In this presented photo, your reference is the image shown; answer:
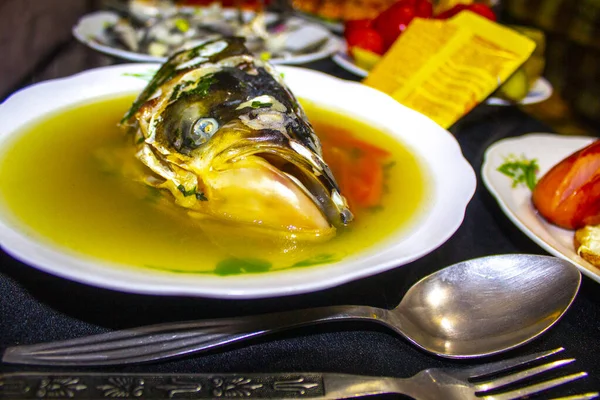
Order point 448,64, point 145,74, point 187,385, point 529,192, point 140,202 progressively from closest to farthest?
1. point 187,385
2. point 140,202
3. point 529,192
4. point 145,74
5. point 448,64

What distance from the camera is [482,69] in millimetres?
1882

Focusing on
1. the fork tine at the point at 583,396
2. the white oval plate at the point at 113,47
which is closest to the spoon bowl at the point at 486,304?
the fork tine at the point at 583,396

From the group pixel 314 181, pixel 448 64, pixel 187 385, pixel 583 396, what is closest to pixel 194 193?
pixel 314 181

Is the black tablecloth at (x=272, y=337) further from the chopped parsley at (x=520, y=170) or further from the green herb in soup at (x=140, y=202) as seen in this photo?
the chopped parsley at (x=520, y=170)

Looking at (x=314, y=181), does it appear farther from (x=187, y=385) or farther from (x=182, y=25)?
(x=182, y=25)

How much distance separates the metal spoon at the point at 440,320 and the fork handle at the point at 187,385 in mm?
49

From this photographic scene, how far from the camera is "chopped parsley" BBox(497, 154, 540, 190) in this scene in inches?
56.7

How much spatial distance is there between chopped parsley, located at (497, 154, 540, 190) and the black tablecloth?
0.42m

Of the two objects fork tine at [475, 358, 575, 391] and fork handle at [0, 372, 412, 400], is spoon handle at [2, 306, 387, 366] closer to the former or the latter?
fork handle at [0, 372, 412, 400]

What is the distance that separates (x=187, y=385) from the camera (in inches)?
29.7

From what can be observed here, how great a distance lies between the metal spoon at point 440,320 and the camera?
2.65ft

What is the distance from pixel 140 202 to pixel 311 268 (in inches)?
18.8

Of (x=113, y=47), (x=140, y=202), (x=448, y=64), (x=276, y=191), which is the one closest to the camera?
(x=276, y=191)

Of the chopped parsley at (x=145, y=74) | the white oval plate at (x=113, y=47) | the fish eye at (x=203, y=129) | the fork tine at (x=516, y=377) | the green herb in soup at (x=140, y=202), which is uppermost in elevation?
the fish eye at (x=203, y=129)
